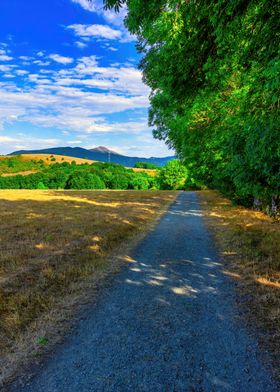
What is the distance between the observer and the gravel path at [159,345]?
9.07ft

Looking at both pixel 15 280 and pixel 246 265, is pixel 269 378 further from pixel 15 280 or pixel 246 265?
pixel 15 280

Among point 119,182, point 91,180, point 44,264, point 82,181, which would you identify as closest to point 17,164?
point 82,181

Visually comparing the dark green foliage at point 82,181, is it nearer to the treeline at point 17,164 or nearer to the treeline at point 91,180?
the treeline at point 91,180

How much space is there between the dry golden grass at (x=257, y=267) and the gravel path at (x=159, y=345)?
36 cm

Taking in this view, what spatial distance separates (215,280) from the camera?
18.8 feet

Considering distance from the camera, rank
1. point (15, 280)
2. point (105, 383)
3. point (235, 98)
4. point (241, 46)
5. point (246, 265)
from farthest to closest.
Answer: point (235, 98) → point (246, 265) → point (15, 280) → point (241, 46) → point (105, 383)

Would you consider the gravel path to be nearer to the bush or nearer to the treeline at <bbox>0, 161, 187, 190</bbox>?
the treeline at <bbox>0, 161, 187, 190</bbox>

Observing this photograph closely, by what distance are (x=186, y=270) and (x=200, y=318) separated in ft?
7.41

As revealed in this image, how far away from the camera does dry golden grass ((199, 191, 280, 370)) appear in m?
4.04

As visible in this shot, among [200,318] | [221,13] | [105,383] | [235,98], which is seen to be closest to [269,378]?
[200,318]

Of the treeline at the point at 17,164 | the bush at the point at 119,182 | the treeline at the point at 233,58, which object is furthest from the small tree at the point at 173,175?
the treeline at the point at 233,58

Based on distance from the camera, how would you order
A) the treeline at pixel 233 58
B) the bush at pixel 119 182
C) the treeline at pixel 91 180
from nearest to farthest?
the treeline at pixel 233 58
the treeline at pixel 91 180
the bush at pixel 119 182

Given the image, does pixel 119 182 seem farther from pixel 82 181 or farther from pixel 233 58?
pixel 233 58

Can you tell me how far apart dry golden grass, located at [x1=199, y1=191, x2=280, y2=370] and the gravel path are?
359 millimetres
